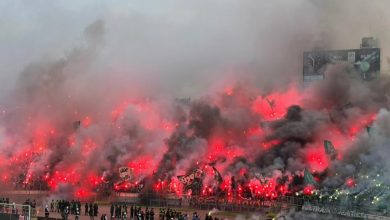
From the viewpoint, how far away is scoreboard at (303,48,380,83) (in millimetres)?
96938

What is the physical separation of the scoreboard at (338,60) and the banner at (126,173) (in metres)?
45.7

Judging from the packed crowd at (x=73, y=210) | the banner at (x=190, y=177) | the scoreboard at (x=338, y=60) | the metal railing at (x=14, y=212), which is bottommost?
the packed crowd at (x=73, y=210)

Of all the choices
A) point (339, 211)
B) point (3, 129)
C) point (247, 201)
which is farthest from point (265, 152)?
point (3, 129)

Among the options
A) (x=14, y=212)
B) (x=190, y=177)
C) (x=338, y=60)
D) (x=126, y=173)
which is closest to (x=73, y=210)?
(x=14, y=212)

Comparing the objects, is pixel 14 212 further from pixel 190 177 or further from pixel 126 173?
pixel 126 173

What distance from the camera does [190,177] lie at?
61.2 m

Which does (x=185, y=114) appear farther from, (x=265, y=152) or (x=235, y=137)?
(x=265, y=152)

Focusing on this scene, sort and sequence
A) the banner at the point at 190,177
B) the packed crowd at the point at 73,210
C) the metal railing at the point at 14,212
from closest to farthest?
the metal railing at the point at 14,212 < the packed crowd at the point at 73,210 < the banner at the point at 190,177

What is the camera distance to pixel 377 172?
4691cm

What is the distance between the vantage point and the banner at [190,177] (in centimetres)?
6058

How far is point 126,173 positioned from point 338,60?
5134 centimetres

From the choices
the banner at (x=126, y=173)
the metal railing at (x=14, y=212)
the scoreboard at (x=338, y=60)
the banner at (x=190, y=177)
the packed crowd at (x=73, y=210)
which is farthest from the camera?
the scoreboard at (x=338, y=60)

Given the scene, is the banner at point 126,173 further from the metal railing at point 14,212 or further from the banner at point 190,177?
the metal railing at point 14,212

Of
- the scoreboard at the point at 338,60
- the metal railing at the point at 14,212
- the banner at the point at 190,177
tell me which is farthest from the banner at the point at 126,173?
the scoreboard at the point at 338,60
